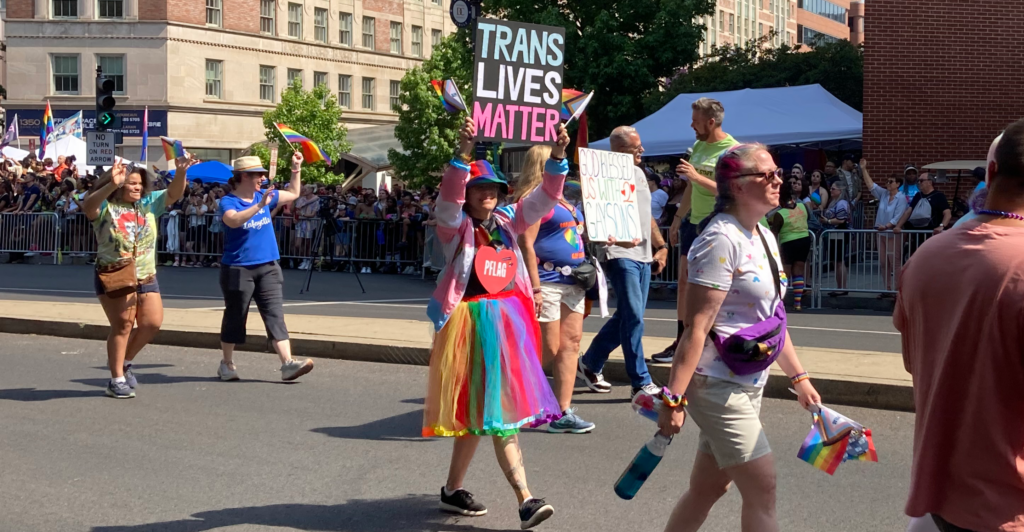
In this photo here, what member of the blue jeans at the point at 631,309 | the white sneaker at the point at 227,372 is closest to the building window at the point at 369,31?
the white sneaker at the point at 227,372

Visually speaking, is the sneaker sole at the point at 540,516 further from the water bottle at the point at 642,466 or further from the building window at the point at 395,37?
the building window at the point at 395,37

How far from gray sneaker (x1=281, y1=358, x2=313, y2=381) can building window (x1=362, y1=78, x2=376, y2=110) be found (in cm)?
5921

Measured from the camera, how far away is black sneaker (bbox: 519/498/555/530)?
17.1 ft

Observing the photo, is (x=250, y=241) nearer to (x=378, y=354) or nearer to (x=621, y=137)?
(x=378, y=354)

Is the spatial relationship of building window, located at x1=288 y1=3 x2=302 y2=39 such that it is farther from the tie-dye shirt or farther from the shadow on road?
the shadow on road

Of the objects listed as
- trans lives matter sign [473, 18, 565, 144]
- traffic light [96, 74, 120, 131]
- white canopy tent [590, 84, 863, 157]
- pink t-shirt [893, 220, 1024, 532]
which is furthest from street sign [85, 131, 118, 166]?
pink t-shirt [893, 220, 1024, 532]

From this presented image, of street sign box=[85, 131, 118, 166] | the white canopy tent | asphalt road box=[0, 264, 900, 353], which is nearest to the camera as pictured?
asphalt road box=[0, 264, 900, 353]

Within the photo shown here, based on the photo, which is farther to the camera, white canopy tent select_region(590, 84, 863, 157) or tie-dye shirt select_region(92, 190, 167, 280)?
white canopy tent select_region(590, 84, 863, 157)

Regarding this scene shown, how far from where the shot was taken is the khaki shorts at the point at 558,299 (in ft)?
23.6

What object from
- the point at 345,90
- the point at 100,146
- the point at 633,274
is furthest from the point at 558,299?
the point at 345,90

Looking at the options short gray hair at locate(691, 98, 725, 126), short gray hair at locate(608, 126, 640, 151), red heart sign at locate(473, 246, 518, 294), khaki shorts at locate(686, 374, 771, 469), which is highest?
short gray hair at locate(691, 98, 725, 126)

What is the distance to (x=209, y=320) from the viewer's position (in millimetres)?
12211

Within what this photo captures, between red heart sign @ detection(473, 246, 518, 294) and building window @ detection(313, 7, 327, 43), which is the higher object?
building window @ detection(313, 7, 327, 43)

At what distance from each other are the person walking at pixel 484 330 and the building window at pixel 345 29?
6209cm
